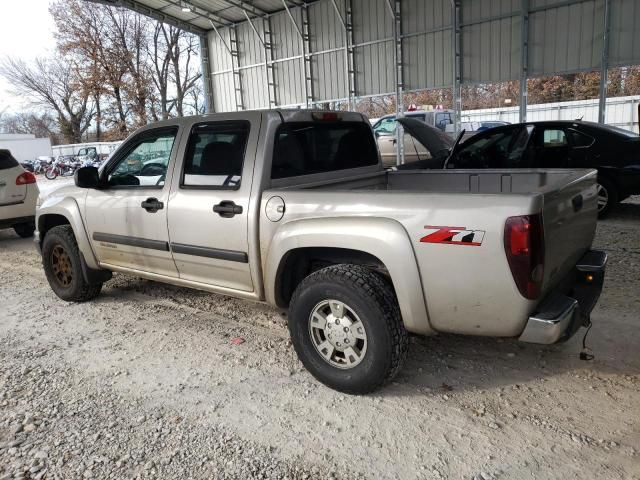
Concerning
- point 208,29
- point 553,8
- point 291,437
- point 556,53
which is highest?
point 208,29

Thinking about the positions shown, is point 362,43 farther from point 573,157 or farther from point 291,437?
point 291,437

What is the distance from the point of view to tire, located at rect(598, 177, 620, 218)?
25.9 ft

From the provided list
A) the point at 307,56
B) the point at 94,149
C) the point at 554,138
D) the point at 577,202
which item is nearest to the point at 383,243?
the point at 577,202

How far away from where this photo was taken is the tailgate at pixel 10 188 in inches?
335

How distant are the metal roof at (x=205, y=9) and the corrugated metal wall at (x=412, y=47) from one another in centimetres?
39

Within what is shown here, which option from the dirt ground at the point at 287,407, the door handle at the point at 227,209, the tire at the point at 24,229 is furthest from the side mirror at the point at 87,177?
the tire at the point at 24,229

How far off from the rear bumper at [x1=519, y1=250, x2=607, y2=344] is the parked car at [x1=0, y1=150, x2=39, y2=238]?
857 centimetres

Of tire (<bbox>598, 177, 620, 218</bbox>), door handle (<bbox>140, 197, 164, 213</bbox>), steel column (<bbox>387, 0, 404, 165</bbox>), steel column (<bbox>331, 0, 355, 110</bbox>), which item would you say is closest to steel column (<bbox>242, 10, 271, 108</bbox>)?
steel column (<bbox>331, 0, 355, 110</bbox>)

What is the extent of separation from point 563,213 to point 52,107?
47.7m

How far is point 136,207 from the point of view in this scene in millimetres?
4281

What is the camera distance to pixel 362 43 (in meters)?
15.4

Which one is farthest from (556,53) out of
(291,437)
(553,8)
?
(291,437)

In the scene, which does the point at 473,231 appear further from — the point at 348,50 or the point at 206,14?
the point at 206,14

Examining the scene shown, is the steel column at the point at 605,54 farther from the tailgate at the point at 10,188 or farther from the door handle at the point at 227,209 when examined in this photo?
the tailgate at the point at 10,188
